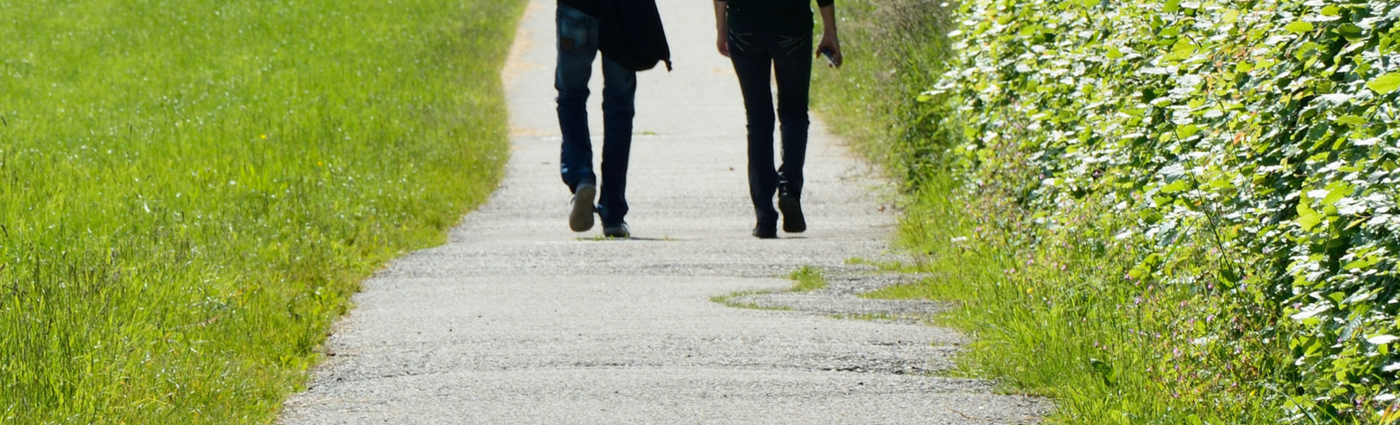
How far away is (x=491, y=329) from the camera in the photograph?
6035 mm

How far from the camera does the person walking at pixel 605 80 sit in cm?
813

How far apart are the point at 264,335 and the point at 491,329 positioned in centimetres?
73

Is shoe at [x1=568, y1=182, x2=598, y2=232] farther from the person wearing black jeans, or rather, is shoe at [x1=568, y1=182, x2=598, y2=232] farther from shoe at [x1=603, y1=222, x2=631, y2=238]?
the person wearing black jeans

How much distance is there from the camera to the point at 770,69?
8242mm

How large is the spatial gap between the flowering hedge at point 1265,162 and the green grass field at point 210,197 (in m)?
2.39

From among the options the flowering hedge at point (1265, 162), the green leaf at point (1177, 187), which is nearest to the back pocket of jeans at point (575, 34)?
the flowering hedge at point (1265, 162)

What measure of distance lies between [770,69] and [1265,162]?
4309mm

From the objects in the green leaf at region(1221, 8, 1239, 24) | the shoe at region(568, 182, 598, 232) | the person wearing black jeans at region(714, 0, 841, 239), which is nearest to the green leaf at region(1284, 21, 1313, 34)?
the green leaf at region(1221, 8, 1239, 24)

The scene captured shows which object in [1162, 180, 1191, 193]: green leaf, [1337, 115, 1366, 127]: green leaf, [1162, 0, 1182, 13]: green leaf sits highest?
[1337, 115, 1366, 127]: green leaf

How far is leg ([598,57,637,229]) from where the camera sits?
827 cm

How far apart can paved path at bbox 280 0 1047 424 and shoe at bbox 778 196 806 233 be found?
0.16 meters

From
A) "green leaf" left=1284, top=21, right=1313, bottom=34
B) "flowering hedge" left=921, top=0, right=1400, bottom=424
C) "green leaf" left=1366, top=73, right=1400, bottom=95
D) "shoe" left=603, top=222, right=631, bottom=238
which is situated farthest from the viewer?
"shoe" left=603, top=222, right=631, bottom=238

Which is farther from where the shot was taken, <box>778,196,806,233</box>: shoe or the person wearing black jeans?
<box>778,196,806,233</box>: shoe

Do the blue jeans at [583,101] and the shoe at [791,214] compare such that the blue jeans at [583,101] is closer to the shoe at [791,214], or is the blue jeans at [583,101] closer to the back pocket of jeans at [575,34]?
the back pocket of jeans at [575,34]
